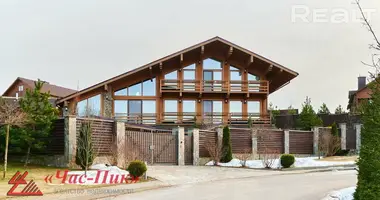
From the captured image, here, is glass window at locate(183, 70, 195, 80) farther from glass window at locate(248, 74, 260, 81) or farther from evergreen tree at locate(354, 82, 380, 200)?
evergreen tree at locate(354, 82, 380, 200)

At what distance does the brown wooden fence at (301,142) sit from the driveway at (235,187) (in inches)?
433

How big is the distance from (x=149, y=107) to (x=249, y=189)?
1887 centimetres

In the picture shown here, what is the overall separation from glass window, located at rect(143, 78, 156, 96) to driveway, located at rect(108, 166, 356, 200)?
1342 cm

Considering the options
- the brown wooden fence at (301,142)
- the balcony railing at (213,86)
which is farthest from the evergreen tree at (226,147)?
the balcony railing at (213,86)

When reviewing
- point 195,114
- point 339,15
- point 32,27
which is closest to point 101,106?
point 195,114

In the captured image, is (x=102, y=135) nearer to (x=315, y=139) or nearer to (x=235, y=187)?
(x=235, y=187)

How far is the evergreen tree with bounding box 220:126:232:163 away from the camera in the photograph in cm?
2498

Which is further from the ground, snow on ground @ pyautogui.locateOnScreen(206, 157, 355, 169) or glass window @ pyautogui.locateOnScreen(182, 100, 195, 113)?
glass window @ pyautogui.locateOnScreen(182, 100, 195, 113)

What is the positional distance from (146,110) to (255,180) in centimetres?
1626

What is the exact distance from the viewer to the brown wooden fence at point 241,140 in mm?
26875

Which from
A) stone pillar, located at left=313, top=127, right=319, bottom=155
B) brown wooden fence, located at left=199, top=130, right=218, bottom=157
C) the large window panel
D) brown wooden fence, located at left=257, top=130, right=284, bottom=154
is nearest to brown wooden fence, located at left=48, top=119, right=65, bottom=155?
brown wooden fence, located at left=199, top=130, right=218, bottom=157

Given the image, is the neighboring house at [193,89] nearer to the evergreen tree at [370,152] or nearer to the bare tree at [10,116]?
the bare tree at [10,116]

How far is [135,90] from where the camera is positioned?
3203cm

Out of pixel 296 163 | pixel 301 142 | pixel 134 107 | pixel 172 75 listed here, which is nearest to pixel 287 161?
pixel 296 163
